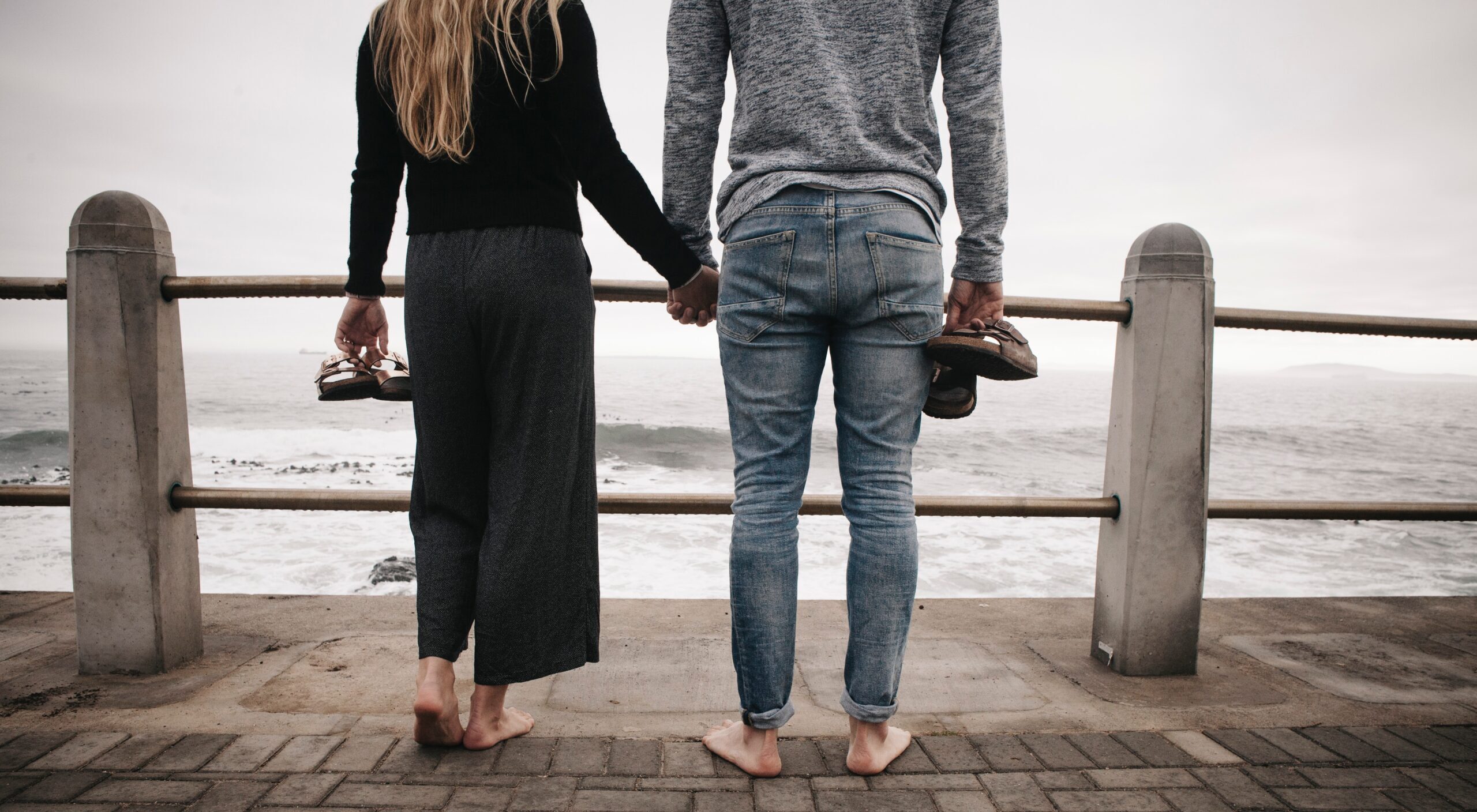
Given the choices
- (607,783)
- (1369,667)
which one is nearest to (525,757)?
(607,783)

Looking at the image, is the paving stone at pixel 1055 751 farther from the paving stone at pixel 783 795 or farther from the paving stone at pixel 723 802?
the paving stone at pixel 723 802

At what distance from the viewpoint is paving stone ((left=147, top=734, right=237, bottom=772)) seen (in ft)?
5.47

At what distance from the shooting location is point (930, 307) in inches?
64.0

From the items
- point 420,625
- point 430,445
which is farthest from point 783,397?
point 420,625

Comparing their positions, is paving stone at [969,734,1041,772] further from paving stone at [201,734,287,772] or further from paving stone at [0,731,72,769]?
paving stone at [0,731,72,769]

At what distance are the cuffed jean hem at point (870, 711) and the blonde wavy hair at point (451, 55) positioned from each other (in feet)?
4.63

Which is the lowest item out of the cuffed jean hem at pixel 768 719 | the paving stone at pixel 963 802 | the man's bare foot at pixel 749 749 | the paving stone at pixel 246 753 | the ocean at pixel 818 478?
the ocean at pixel 818 478

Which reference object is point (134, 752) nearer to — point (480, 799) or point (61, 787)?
point (61, 787)

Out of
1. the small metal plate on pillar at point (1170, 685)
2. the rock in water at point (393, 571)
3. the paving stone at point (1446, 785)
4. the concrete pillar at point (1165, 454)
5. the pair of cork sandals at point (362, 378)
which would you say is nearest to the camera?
the paving stone at point (1446, 785)

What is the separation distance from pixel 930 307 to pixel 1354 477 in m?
13.6

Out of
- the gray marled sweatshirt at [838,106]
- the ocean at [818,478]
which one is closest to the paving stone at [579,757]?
the gray marled sweatshirt at [838,106]

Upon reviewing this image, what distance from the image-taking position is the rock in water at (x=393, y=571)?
15.6ft

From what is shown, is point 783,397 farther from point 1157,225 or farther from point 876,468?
point 1157,225

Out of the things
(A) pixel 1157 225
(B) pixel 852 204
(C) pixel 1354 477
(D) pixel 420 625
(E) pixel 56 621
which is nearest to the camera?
(B) pixel 852 204
